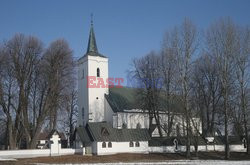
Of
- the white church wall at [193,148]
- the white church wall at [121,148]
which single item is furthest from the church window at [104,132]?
the white church wall at [193,148]

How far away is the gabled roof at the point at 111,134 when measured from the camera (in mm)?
38294

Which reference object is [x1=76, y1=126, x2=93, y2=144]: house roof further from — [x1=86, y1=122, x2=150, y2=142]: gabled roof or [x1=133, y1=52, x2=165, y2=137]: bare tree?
[x1=133, y1=52, x2=165, y2=137]: bare tree

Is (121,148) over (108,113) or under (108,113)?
under

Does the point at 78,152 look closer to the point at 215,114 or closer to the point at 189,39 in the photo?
the point at 189,39

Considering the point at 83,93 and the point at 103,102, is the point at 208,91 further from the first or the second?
the point at 83,93

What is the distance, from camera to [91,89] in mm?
55031

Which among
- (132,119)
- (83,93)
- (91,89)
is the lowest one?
(132,119)

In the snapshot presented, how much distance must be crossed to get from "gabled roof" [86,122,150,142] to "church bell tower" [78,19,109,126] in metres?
13.7

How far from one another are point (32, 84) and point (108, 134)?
443 inches

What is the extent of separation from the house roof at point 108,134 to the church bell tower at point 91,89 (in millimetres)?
13738

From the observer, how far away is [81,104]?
2219 inches

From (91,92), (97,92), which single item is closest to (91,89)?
(91,92)

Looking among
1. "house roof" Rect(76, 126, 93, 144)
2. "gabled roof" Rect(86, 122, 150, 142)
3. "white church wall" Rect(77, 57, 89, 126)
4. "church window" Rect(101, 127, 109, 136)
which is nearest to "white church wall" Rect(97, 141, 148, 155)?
"gabled roof" Rect(86, 122, 150, 142)

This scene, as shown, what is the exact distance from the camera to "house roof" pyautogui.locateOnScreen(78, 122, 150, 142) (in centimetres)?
3828
